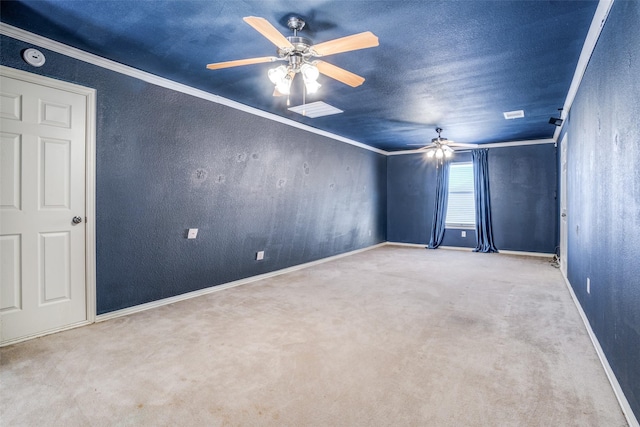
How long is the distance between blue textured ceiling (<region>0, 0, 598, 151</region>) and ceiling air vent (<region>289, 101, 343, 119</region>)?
6.7 inches

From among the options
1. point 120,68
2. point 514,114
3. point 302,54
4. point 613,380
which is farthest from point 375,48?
point 514,114

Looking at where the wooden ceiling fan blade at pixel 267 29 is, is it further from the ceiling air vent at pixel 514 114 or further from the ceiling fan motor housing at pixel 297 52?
the ceiling air vent at pixel 514 114

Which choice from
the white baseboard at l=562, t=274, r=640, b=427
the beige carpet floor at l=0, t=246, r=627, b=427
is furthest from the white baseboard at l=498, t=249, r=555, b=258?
the white baseboard at l=562, t=274, r=640, b=427

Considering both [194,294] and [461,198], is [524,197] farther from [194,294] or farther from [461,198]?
[194,294]

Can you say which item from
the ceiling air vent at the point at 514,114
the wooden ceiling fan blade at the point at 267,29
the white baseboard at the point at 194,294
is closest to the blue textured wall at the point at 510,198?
the ceiling air vent at the point at 514,114

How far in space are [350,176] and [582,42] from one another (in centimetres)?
458

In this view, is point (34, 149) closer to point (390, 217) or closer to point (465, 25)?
point (465, 25)

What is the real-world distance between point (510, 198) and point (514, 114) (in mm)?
2873

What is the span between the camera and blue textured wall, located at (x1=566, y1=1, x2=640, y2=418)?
1645mm

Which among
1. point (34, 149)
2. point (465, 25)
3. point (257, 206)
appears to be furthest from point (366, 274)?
point (34, 149)

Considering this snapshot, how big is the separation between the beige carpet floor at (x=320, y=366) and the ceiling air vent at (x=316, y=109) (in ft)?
8.34

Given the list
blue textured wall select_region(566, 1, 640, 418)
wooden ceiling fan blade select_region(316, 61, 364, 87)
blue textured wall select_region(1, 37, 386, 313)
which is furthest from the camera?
blue textured wall select_region(1, 37, 386, 313)

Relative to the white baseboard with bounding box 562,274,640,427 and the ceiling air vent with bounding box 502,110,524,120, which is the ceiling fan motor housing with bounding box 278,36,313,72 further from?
the ceiling air vent with bounding box 502,110,524,120

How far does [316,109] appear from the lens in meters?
4.73
